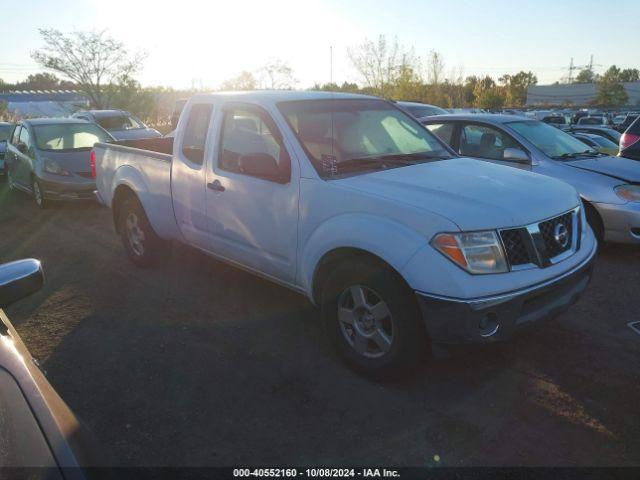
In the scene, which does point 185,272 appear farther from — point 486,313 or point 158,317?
point 486,313

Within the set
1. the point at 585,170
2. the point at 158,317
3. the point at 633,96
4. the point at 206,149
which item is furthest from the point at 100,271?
the point at 633,96

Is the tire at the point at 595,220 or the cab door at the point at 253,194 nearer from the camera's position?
the cab door at the point at 253,194

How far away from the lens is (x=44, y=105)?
40500 millimetres

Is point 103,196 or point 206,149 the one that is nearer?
point 206,149

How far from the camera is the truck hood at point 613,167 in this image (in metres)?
5.80

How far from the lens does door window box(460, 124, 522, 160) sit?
644cm

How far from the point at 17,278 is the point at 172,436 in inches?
58.1

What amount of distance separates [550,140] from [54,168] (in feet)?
26.5

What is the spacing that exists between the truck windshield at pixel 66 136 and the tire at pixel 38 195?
0.69m

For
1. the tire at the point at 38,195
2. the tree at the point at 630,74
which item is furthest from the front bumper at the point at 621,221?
the tree at the point at 630,74

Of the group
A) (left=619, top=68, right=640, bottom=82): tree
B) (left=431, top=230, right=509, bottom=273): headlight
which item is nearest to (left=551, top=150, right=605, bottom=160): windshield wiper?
(left=431, top=230, right=509, bottom=273): headlight

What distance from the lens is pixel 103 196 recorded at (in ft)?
20.8

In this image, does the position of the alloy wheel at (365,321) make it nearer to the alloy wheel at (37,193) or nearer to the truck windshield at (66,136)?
the alloy wheel at (37,193)

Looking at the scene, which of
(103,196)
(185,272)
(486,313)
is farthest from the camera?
(103,196)
